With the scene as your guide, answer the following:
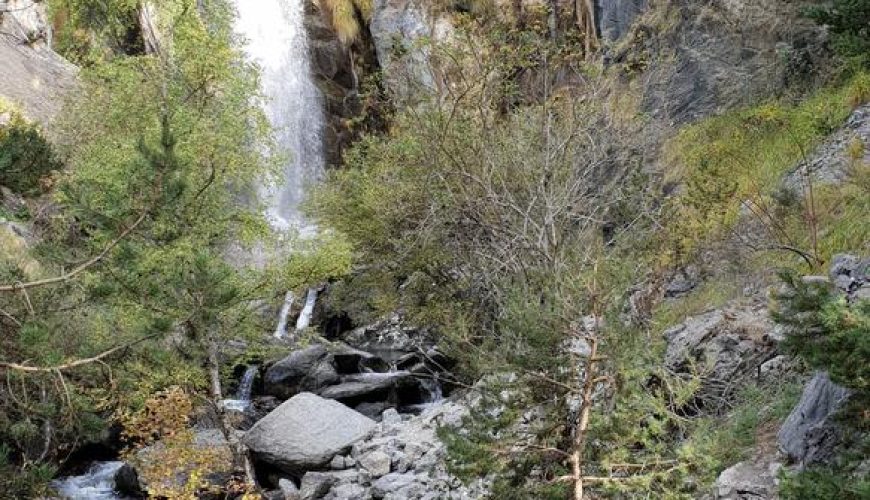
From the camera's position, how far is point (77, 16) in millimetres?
25328

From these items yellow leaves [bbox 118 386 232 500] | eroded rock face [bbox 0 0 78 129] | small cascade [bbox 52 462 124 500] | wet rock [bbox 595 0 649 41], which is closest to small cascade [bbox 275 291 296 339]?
eroded rock face [bbox 0 0 78 129]

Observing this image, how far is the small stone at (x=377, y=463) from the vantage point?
10.5m

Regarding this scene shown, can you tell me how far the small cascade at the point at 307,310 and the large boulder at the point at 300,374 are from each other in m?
5.33

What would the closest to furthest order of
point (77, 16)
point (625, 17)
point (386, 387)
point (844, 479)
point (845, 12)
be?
point (844, 479), point (845, 12), point (386, 387), point (625, 17), point (77, 16)

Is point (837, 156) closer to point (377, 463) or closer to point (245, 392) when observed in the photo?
point (377, 463)

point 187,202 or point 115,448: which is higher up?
point 187,202

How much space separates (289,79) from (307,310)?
11.4 metres

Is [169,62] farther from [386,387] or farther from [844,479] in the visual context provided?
[844,479]

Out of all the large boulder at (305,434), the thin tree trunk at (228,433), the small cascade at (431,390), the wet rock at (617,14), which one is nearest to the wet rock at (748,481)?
the large boulder at (305,434)

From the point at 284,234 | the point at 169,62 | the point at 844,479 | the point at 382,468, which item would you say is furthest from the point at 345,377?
the point at 844,479

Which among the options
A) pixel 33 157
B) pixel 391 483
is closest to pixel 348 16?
pixel 33 157

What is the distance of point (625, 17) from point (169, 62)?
479 inches

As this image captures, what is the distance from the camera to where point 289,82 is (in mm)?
30297

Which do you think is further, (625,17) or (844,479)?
(625,17)
